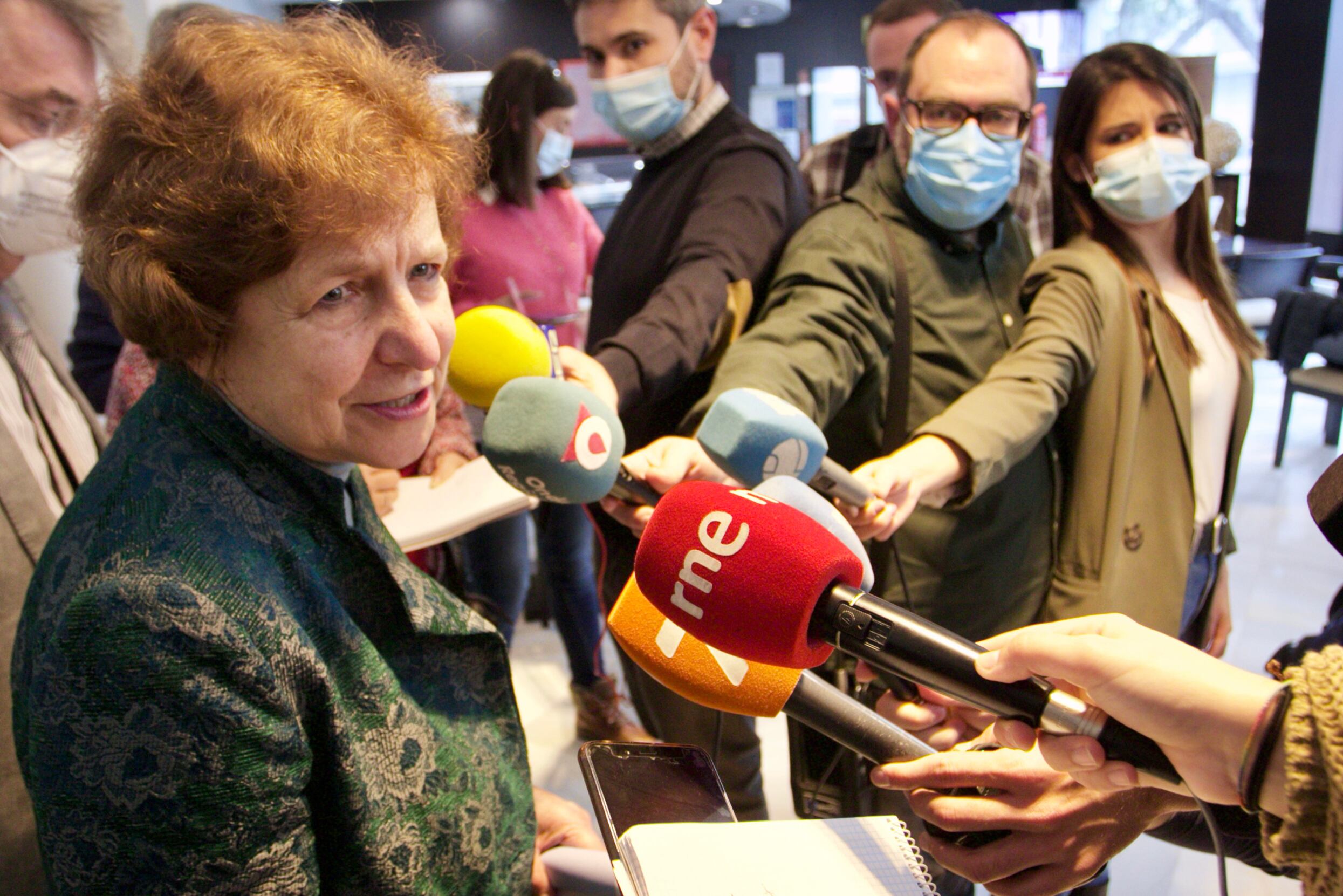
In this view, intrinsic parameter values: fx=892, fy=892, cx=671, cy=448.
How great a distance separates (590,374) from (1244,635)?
280 cm

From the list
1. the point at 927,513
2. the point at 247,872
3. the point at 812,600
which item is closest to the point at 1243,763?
the point at 812,600

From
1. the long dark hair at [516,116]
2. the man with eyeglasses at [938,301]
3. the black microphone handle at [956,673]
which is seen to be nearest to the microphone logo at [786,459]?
the black microphone handle at [956,673]

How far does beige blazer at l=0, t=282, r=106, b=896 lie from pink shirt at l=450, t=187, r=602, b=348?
121 centimetres

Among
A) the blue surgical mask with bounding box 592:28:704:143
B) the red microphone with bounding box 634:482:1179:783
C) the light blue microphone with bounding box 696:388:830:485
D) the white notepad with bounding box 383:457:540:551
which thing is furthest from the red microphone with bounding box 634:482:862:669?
the blue surgical mask with bounding box 592:28:704:143

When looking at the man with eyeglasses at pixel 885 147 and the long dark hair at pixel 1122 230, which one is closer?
the long dark hair at pixel 1122 230

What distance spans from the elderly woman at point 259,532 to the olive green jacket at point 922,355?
1.84ft

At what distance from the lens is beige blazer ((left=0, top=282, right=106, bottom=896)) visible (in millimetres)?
1139

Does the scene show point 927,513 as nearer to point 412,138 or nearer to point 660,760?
point 660,760

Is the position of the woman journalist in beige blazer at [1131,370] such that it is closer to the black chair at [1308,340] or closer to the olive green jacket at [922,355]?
the olive green jacket at [922,355]

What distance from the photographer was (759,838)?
0.80 meters

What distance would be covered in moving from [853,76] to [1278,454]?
Result: 136 inches

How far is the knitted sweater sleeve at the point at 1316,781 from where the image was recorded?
1.77 feet

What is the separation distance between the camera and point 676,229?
66.7 inches

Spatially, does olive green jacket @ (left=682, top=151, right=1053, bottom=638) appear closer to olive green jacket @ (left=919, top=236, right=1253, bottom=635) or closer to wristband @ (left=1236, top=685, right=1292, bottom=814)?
olive green jacket @ (left=919, top=236, right=1253, bottom=635)
